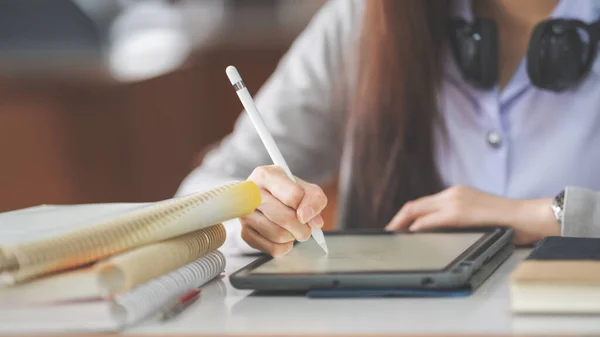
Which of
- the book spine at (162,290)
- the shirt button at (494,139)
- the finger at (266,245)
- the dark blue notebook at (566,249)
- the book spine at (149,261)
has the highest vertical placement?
the book spine at (149,261)

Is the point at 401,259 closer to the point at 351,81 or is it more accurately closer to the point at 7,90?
the point at 351,81

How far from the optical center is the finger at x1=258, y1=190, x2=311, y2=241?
0.80 metres

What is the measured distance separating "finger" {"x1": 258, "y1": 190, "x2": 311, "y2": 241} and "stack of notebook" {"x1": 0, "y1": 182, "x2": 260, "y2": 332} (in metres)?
0.08

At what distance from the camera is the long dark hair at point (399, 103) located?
127 centimetres

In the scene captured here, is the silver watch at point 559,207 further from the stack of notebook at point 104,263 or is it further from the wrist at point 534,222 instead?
the stack of notebook at point 104,263

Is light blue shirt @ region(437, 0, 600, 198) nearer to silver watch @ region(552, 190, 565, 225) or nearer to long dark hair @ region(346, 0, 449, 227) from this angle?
long dark hair @ region(346, 0, 449, 227)

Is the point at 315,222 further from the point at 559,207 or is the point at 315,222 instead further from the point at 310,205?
the point at 559,207

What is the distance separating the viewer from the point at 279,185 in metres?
0.80

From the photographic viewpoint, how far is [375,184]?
130 cm

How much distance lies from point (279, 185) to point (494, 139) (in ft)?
1.82

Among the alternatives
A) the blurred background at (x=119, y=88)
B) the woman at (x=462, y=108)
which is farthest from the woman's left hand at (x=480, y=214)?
the blurred background at (x=119, y=88)

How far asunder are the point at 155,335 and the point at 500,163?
0.79 metres

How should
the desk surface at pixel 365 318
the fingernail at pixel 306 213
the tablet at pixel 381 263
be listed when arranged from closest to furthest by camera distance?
1. the desk surface at pixel 365 318
2. the tablet at pixel 381 263
3. the fingernail at pixel 306 213

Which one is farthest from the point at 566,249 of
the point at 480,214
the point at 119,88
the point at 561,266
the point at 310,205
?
the point at 119,88
